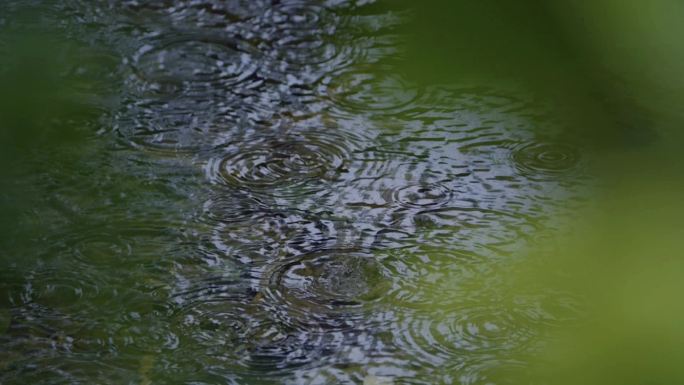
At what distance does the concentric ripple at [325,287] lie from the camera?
4.08ft

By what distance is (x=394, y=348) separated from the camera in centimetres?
118

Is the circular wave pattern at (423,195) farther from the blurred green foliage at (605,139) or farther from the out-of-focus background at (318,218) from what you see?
the blurred green foliage at (605,139)

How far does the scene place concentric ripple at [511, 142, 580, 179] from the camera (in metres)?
1.52

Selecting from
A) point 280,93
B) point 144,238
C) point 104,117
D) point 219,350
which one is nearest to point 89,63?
point 104,117

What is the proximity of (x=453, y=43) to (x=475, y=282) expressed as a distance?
0.78m

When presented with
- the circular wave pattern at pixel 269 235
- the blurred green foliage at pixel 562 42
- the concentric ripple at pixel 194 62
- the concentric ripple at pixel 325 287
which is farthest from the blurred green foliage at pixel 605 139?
the concentric ripple at pixel 194 62

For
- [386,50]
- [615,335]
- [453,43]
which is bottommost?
[615,335]

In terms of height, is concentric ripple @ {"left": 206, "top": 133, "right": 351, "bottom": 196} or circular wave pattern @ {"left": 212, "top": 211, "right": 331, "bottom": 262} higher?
concentric ripple @ {"left": 206, "top": 133, "right": 351, "bottom": 196}

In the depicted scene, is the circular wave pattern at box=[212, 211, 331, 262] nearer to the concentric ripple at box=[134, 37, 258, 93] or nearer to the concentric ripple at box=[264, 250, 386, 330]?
the concentric ripple at box=[264, 250, 386, 330]

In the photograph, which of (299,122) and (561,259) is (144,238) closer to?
(299,122)

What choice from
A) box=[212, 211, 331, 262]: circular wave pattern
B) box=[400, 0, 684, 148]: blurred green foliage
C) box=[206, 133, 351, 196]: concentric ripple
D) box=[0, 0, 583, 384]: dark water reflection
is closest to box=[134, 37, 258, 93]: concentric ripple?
box=[0, 0, 583, 384]: dark water reflection

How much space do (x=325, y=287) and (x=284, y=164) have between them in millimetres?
356

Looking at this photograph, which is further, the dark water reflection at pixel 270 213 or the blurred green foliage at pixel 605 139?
the dark water reflection at pixel 270 213

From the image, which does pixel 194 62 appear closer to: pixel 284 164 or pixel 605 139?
pixel 284 164
